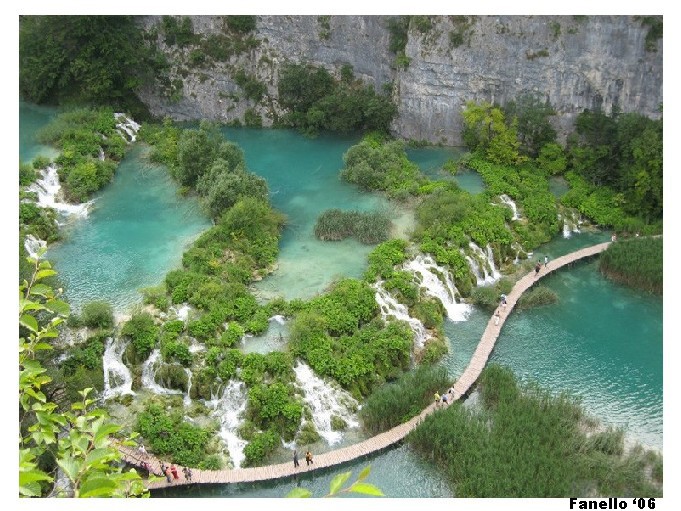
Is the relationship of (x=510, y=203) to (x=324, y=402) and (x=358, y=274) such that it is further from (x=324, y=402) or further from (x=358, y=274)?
(x=324, y=402)

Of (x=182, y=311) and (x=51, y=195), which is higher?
(x=51, y=195)

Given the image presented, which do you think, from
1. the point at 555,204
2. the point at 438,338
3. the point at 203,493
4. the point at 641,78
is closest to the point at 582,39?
the point at 641,78

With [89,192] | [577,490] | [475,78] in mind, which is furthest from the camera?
[475,78]

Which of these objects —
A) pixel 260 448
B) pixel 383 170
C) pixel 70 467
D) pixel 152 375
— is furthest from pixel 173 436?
pixel 383 170

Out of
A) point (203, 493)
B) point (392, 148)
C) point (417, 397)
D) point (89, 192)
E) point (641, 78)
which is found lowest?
point (203, 493)

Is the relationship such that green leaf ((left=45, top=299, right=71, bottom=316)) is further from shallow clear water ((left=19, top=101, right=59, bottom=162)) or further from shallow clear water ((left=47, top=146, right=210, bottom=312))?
shallow clear water ((left=19, top=101, right=59, bottom=162))

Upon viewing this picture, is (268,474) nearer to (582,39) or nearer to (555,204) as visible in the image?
(555,204)

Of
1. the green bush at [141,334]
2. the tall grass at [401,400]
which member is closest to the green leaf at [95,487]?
the tall grass at [401,400]
